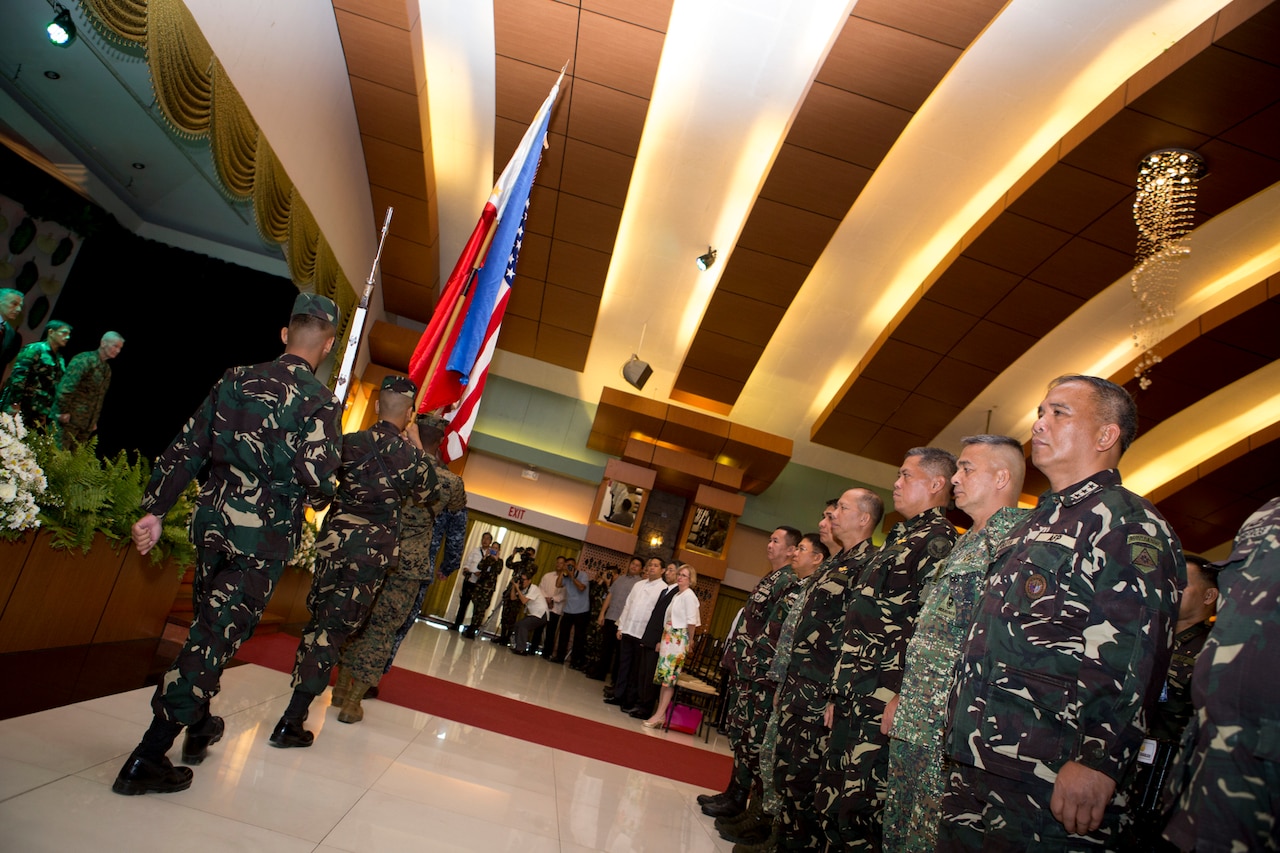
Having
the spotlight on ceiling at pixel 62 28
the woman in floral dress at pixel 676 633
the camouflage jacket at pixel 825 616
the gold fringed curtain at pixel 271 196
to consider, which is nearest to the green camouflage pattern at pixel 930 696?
the camouflage jacket at pixel 825 616

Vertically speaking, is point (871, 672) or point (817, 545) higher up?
point (817, 545)

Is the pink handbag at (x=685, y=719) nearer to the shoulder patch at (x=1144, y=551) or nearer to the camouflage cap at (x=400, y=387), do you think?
the camouflage cap at (x=400, y=387)

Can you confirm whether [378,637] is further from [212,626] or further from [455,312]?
[455,312]

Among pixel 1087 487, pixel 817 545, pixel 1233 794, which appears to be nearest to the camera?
pixel 1233 794

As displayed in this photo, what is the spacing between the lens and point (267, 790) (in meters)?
2.73

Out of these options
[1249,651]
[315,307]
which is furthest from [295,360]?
[1249,651]

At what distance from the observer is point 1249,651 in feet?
4.62

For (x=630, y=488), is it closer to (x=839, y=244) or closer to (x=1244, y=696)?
(x=839, y=244)

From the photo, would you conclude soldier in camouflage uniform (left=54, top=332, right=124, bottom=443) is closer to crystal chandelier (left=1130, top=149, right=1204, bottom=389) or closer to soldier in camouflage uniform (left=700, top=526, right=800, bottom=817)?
soldier in camouflage uniform (left=700, top=526, right=800, bottom=817)

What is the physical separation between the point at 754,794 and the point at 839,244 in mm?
7712

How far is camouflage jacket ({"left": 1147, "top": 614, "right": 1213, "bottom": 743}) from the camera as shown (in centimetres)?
267

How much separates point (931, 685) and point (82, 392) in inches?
298

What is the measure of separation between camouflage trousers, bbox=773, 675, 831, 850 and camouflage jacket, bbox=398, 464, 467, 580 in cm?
228

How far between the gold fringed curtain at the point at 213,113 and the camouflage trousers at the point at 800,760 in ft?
16.1
